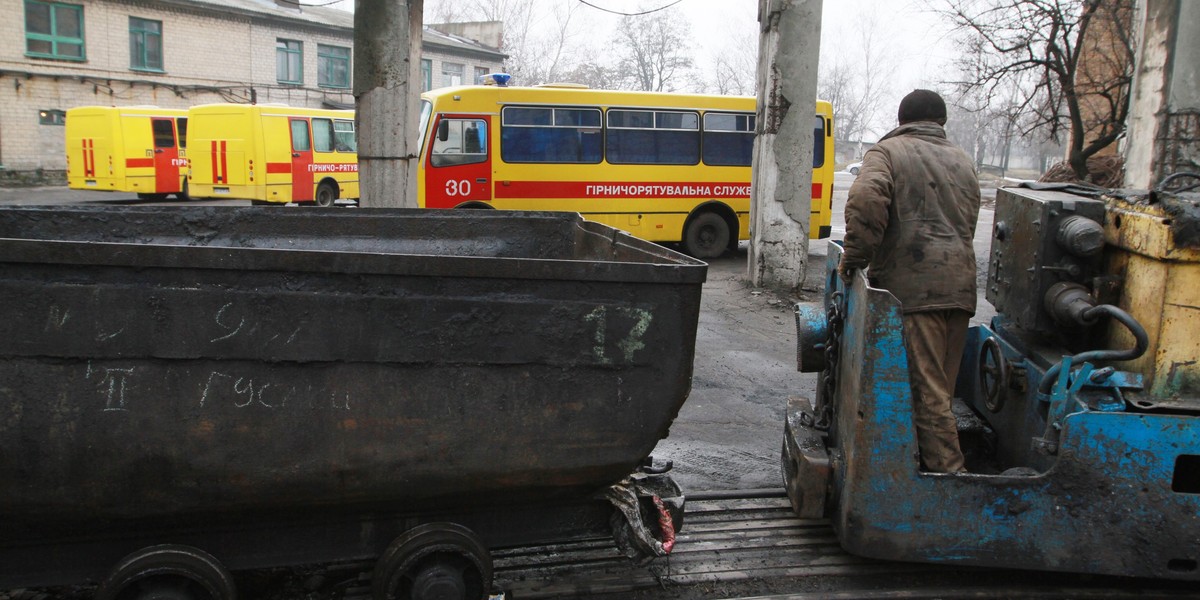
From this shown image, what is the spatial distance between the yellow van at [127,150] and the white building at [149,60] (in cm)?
487

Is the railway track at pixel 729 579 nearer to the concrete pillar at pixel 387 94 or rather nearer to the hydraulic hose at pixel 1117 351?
the hydraulic hose at pixel 1117 351

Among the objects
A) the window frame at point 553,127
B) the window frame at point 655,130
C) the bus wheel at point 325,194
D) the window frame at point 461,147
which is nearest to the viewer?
the window frame at point 461,147

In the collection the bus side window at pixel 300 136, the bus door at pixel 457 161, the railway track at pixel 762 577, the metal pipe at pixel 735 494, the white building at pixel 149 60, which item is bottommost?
the railway track at pixel 762 577

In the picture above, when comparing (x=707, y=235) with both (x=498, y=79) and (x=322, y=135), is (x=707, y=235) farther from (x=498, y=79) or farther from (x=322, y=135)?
(x=322, y=135)

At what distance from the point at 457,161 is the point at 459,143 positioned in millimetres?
282

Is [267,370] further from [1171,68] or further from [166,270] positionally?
[1171,68]

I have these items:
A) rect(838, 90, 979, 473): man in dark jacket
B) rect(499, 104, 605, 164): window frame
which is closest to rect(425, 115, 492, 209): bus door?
rect(499, 104, 605, 164): window frame

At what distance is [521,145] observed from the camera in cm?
1454

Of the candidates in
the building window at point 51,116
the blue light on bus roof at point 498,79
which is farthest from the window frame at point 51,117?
the blue light on bus roof at point 498,79

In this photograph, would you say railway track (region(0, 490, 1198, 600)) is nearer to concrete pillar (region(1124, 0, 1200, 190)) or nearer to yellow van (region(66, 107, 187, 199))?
concrete pillar (region(1124, 0, 1200, 190))

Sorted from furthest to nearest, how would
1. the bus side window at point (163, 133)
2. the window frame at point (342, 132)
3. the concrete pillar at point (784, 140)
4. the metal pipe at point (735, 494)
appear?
1. the bus side window at point (163, 133)
2. the window frame at point (342, 132)
3. the concrete pillar at point (784, 140)
4. the metal pipe at point (735, 494)

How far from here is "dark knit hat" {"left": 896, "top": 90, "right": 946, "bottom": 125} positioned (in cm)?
384

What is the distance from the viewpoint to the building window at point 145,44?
100 ft

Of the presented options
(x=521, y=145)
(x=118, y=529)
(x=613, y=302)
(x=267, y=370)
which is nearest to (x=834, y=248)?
(x=613, y=302)
